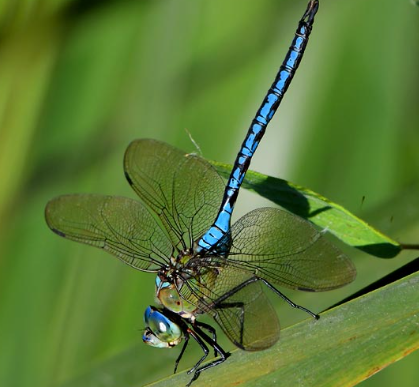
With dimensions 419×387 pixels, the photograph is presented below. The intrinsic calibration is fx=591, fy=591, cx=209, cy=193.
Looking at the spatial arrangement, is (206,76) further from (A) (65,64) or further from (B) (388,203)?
(B) (388,203)

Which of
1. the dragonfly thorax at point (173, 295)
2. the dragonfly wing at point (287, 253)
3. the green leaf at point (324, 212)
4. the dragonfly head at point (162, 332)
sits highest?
the green leaf at point (324, 212)

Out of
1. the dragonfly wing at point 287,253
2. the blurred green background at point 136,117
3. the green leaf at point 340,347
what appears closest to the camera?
the green leaf at point 340,347

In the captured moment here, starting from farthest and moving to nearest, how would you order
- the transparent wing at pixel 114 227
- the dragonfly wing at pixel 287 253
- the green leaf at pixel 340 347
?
1. the transparent wing at pixel 114 227
2. the dragonfly wing at pixel 287 253
3. the green leaf at pixel 340 347

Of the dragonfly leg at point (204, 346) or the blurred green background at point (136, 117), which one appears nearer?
the dragonfly leg at point (204, 346)

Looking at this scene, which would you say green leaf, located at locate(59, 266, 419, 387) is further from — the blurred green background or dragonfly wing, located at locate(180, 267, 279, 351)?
the blurred green background

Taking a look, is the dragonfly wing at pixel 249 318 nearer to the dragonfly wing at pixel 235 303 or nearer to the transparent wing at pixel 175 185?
the dragonfly wing at pixel 235 303

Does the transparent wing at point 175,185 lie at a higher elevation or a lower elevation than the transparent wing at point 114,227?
higher

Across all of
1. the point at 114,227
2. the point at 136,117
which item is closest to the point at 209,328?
the point at 114,227

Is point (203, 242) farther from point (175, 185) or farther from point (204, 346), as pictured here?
point (204, 346)

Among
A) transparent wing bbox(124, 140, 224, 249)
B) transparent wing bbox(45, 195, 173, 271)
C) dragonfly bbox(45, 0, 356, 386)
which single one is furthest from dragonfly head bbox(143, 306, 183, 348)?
transparent wing bbox(124, 140, 224, 249)

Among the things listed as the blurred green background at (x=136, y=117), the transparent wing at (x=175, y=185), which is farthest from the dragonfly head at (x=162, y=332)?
the blurred green background at (x=136, y=117)
